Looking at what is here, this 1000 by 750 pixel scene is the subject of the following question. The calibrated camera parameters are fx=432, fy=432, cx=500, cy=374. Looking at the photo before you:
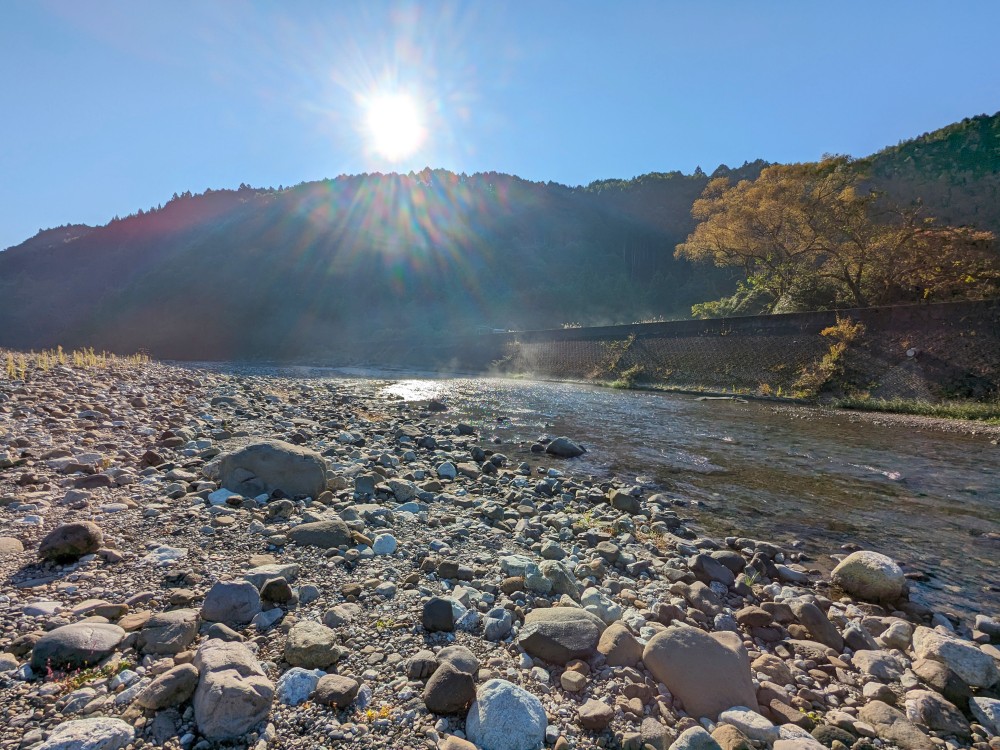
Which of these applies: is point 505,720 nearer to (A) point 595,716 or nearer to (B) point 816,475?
(A) point 595,716

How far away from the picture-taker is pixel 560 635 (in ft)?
8.95

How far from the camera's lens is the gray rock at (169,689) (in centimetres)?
186

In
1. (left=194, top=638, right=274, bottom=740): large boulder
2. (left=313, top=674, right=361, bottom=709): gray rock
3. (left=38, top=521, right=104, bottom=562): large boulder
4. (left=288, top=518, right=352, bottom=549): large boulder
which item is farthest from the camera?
(left=288, top=518, right=352, bottom=549): large boulder

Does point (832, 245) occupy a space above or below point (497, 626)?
above

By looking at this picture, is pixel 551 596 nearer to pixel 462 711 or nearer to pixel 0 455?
pixel 462 711

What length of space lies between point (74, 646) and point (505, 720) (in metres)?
2.12

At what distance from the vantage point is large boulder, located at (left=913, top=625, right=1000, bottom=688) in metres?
2.72

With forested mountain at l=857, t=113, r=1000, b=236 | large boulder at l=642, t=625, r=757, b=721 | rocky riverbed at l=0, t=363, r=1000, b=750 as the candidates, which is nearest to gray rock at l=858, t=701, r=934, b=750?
rocky riverbed at l=0, t=363, r=1000, b=750

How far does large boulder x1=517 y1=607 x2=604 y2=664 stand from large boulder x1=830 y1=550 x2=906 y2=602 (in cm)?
282

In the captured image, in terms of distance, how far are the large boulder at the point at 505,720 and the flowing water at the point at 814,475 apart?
13.5 feet

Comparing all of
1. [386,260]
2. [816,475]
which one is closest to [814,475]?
[816,475]

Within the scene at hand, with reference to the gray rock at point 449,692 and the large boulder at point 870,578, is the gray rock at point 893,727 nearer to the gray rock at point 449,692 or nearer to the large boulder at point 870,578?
the large boulder at point 870,578

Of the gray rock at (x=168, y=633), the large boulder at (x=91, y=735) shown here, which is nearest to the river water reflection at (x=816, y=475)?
the gray rock at (x=168, y=633)

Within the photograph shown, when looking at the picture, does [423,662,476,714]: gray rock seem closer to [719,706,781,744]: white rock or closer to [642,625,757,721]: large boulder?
[642,625,757,721]: large boulder
